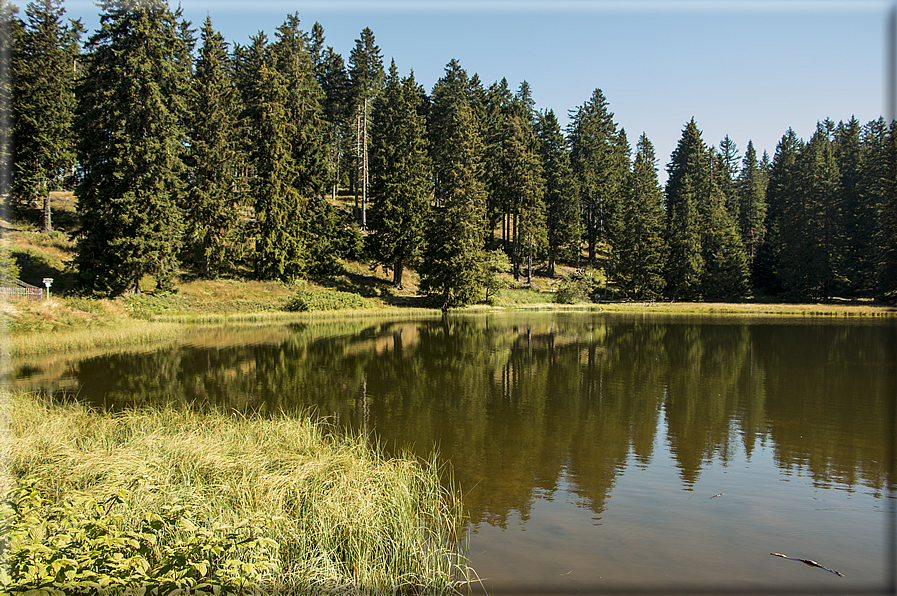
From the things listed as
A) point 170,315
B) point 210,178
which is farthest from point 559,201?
point 170,315

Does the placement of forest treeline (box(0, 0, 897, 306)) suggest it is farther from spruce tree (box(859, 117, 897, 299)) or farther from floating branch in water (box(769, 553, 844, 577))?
floating branch in water (box(769, 553, 844, 577))

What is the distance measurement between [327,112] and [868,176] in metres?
65.4

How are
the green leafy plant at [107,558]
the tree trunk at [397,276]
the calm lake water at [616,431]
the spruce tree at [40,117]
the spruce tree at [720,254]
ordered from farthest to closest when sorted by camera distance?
the spruce tree at [720,254] → the tree trunk at [397,276] → the spruce tree at [40,117] → the calm lake water at [616,431] → the green leafy plant at [107,558]

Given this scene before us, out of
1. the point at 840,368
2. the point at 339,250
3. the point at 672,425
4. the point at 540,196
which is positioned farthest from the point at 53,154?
the point at 840,368

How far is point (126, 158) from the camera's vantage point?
3719 cm

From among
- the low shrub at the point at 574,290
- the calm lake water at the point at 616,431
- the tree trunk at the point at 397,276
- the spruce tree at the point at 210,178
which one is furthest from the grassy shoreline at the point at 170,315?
the spruce tree at the point at 210,178

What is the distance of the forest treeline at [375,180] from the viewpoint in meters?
38.3

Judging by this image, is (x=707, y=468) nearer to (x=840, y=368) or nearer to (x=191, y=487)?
(x=191, y=487)

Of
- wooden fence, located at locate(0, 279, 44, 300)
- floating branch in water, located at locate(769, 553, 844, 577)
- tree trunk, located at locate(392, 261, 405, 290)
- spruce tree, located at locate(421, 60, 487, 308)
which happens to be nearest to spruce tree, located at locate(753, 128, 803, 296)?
spruce tree, located at locate(421, 60, 487, 308)

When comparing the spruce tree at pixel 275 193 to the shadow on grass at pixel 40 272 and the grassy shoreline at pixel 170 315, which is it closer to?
the grassy shoreline at pixel 170 315

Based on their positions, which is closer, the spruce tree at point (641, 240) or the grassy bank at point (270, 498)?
the grassy bank at point (270, 498)

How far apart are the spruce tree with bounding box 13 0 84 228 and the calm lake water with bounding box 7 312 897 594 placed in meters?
26.5

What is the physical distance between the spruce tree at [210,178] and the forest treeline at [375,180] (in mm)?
171

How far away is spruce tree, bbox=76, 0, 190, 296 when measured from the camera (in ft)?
121
